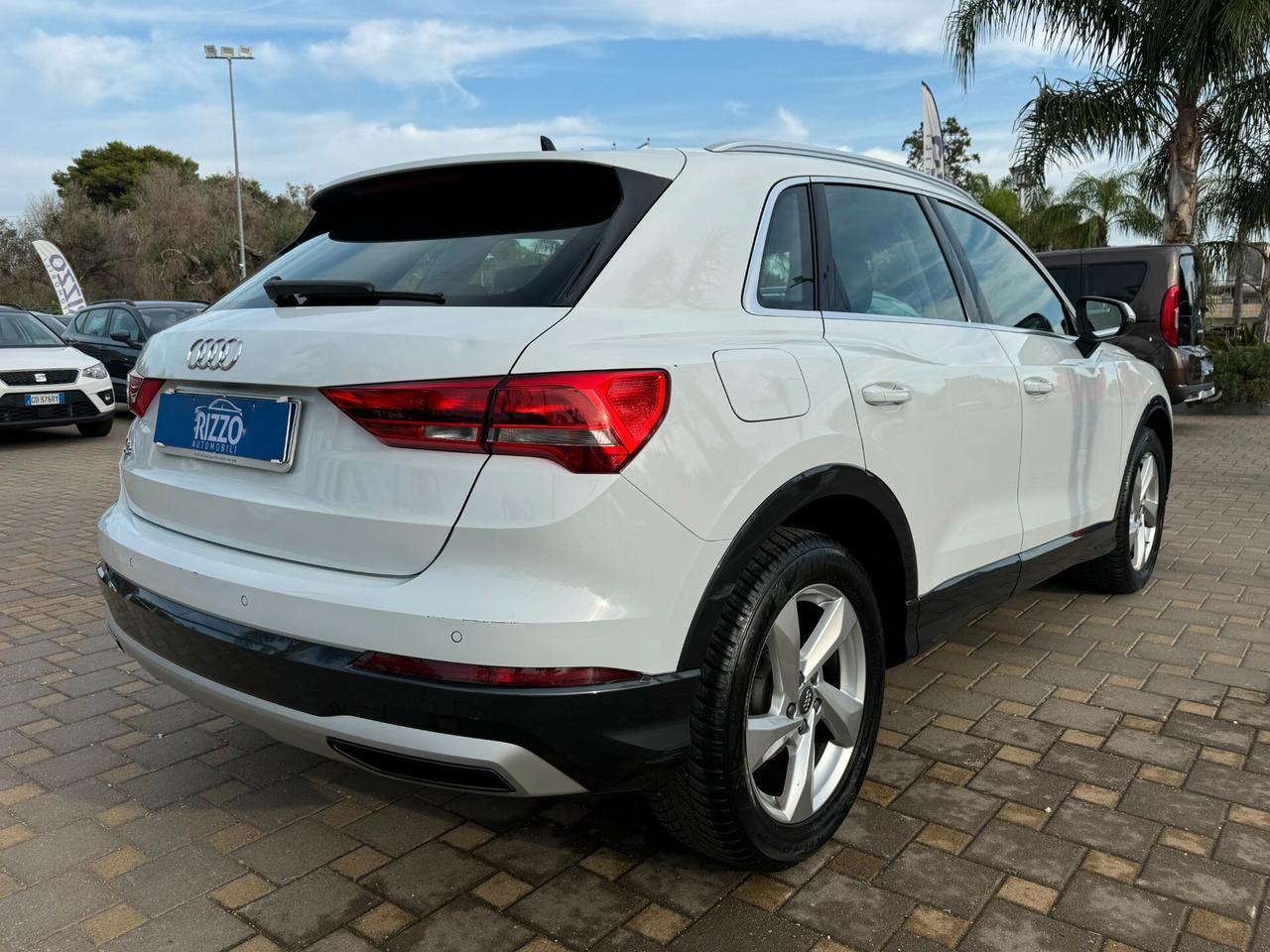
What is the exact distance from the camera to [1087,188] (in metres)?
27.4

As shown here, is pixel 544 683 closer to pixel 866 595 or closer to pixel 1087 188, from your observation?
pixel 866 595

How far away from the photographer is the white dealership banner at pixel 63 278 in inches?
1258

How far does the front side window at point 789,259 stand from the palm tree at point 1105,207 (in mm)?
27501

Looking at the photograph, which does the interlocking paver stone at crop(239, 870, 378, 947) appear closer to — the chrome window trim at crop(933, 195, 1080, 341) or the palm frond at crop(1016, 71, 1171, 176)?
the chrome window trim at crop(933, 195, 1080, 341)

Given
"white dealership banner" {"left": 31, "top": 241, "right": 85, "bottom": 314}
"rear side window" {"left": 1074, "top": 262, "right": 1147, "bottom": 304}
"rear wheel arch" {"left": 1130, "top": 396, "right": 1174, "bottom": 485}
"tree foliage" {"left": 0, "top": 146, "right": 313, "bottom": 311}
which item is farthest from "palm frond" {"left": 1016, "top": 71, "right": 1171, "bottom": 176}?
"tree foliage" {"left": 0, "top": 146, "right": 313, "bottom": 311}

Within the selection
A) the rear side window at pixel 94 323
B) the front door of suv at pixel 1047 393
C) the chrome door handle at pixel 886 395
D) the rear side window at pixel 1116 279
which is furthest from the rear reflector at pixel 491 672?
the rear side window at pixel 94 323

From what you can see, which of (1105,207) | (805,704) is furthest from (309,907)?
(1105,207)

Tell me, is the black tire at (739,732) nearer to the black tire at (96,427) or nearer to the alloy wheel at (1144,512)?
the alloy wheel at (1144,512)

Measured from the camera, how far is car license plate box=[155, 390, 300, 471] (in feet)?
7.32

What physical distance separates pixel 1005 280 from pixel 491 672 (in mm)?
2718

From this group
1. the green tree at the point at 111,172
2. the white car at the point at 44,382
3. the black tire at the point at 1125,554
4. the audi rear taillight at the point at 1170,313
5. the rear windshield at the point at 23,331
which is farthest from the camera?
the green tree at the point at 111,172

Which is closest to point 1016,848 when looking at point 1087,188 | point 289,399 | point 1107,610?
point 289,399

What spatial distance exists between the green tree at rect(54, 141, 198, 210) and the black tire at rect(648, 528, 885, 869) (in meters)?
67.7

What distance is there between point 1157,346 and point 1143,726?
8.36 meters
